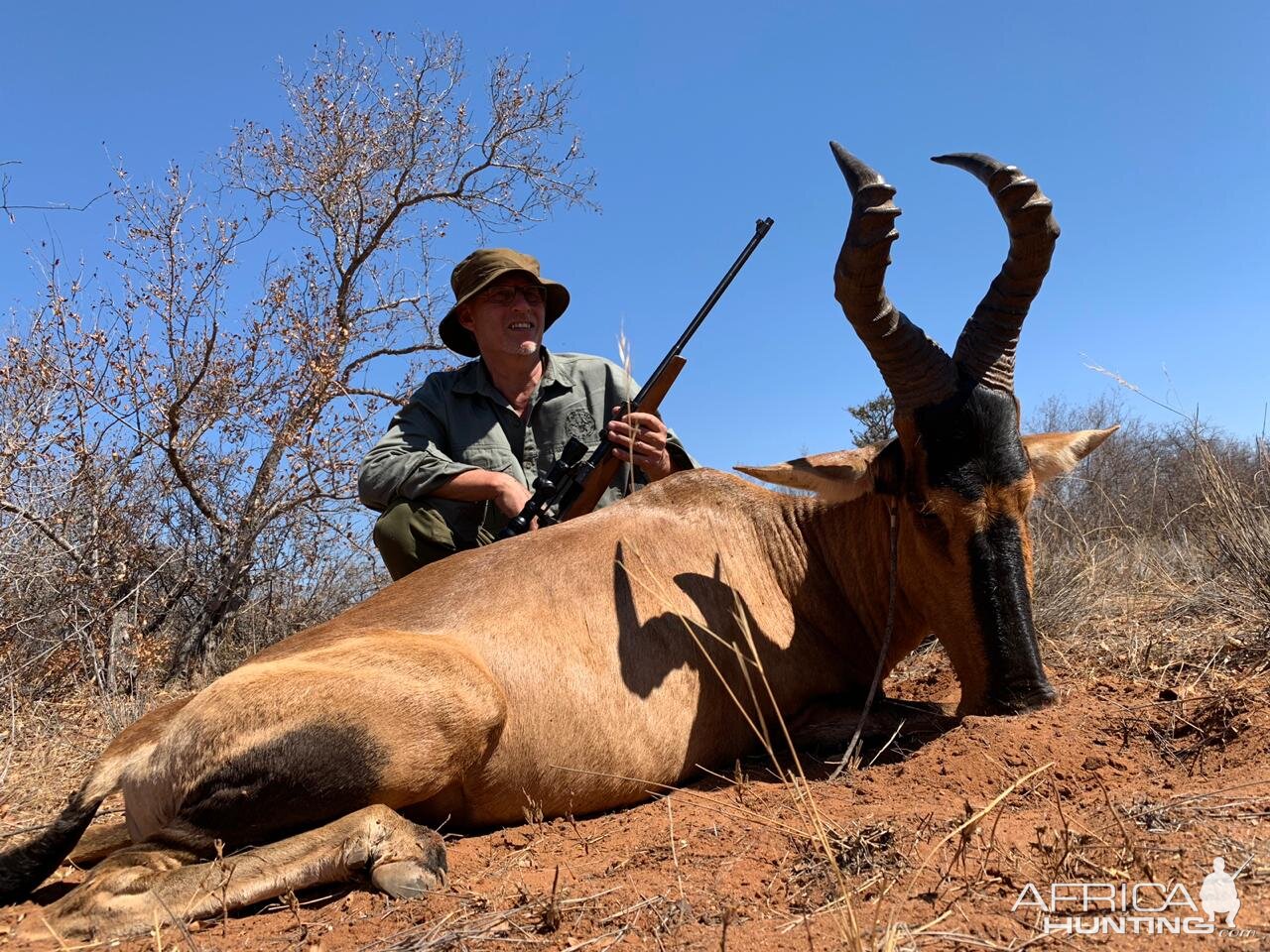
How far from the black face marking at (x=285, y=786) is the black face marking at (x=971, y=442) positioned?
9.31 feet

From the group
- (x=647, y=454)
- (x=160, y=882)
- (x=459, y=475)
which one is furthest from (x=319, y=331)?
(x=160, y=882)

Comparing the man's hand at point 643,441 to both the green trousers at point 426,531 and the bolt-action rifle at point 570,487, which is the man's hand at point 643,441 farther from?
the green trousers at point 426,531

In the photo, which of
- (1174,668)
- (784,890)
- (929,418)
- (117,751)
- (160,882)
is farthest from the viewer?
(1174,668)

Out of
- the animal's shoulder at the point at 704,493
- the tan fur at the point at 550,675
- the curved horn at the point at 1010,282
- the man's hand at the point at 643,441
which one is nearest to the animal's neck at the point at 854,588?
the tan fur at the point at 550,675

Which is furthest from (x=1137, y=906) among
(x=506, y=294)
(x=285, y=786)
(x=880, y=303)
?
(x=506, y=294)

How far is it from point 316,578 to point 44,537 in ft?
9.33

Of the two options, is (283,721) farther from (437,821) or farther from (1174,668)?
(1174,668)

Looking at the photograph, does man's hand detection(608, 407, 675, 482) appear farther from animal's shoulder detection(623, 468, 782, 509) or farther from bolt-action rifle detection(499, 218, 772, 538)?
animal's shoulder detection(623, 468, 782, 509)

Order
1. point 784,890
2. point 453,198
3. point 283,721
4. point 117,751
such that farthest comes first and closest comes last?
point 453,198 < point 117,751 < point 283,721 < point 784,890

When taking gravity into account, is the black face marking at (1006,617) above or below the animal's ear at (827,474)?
below

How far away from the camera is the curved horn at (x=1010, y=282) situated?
470cm

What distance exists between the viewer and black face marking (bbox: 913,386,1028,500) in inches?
172

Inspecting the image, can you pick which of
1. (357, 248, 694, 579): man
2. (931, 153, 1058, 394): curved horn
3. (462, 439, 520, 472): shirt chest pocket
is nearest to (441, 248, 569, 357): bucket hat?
(357, 248, 694, 579): man

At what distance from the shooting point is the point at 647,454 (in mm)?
6207
